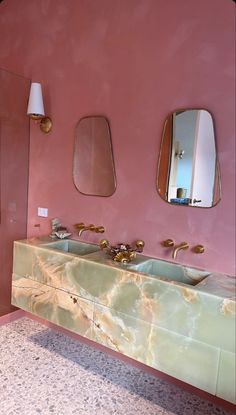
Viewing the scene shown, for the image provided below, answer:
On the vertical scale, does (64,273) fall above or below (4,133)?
below

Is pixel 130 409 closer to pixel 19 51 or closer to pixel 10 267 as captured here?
pixel 10 267

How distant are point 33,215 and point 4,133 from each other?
0.77 m

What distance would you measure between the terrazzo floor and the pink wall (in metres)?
0.87

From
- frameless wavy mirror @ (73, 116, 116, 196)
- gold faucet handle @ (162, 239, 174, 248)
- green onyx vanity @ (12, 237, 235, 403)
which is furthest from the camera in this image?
frameless wavy mirror @ (73, 116, 116, 196)

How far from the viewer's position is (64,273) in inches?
79.7

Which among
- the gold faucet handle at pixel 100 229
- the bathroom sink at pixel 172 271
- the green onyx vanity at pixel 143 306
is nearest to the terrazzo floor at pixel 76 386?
the green onyx vanity at pixel 143 306

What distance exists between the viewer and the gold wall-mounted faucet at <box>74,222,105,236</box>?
2.32 metres

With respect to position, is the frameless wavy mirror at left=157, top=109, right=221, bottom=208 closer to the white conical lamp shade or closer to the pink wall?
the pink wall

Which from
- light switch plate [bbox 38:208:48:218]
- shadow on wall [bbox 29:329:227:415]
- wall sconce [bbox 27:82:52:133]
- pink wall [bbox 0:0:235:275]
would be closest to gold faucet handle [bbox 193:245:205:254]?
pink wall [bbox 0:0:235:275]

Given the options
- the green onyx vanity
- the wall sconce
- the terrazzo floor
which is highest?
the wall sconce

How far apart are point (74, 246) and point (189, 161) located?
1.18 meters

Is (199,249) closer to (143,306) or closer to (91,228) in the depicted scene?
(143,306)

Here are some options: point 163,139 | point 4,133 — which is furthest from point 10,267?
point 163,139

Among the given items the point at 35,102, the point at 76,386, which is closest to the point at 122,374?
the point at 76,386
